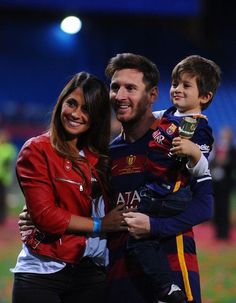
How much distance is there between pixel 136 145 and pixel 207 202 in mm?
443

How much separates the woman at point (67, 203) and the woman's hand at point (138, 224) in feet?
0.29

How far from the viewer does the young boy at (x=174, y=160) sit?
9.10 ft

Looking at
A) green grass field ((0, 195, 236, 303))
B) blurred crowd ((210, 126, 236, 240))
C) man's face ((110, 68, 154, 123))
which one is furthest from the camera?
blurred crowd ((210, 126, 236, 240))

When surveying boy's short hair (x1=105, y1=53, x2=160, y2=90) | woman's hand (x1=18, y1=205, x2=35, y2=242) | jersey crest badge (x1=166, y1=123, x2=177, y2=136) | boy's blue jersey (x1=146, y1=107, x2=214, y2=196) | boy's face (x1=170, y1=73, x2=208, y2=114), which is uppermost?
boy's short hair (x1=105, y1=53, x2=160, y2=90)

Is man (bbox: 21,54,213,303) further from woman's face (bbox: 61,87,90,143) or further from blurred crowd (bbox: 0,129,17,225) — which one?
blurred crowd (bbox: 0,129,17,225)

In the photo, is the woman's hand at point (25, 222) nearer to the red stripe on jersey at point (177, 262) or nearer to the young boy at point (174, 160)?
the young boy at point (174, 160)

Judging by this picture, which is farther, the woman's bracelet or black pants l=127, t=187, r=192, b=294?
the woman's bracelet

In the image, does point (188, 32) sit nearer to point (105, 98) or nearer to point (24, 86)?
point (24, 86)

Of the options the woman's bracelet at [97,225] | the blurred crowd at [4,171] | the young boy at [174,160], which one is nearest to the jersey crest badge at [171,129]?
the young boy at [174,160]

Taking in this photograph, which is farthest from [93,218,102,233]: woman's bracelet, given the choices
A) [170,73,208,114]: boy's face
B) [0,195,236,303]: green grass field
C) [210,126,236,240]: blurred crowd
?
[210,126,236,240]: blurred crowd


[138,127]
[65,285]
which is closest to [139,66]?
[138,127]

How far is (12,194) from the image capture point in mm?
16234

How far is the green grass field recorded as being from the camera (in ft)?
23.9

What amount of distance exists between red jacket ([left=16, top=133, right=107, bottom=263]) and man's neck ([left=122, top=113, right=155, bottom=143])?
27 cm
